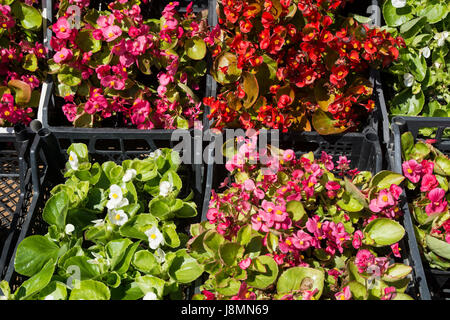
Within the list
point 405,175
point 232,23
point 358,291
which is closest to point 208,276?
point 358,291

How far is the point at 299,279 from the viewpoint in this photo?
1.34m

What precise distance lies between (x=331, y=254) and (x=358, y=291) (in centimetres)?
20

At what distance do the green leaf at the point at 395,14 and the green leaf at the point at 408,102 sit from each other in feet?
0.94

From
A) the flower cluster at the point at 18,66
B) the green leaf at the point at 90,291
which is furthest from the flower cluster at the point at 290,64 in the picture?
the flower cluster at the point at 18,66

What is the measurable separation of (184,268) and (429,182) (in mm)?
839

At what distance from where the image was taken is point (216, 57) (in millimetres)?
1722

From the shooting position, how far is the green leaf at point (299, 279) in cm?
130

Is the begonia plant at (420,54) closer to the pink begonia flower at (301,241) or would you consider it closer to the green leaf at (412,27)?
the green leaf at (412,27)

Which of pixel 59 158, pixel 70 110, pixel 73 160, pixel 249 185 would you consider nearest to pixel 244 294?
pixel 249 185

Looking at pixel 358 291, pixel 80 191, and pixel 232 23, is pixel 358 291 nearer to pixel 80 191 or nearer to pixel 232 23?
pixel 80 191

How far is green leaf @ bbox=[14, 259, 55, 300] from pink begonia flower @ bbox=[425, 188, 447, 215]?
1.20m

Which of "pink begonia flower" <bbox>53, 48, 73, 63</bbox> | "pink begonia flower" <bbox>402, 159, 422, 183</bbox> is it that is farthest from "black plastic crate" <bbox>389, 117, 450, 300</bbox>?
"pink begonia flower" <bbox>53, 48, 73, 63</bbox>
